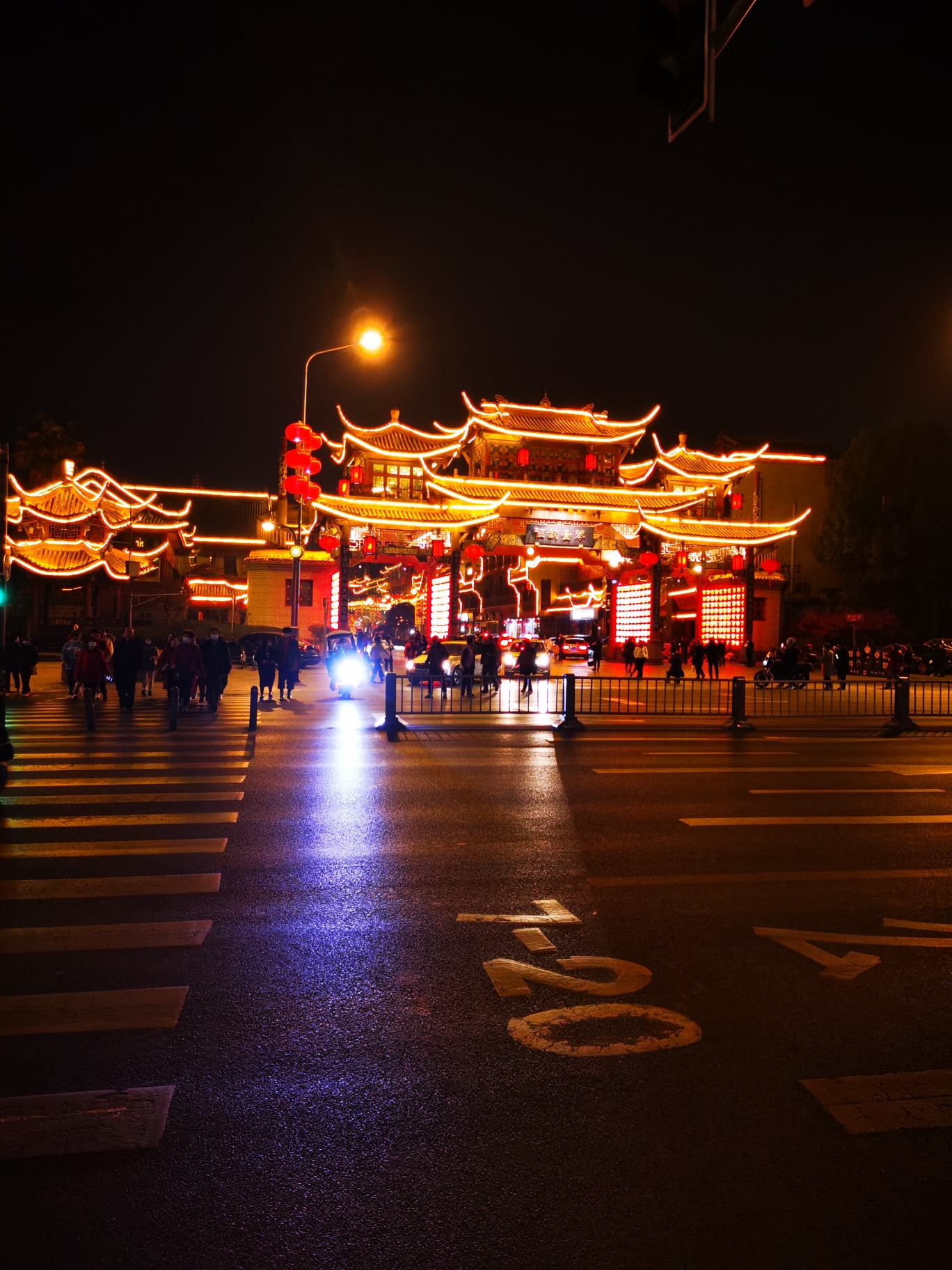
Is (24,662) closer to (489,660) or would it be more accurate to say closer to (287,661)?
(287,661)

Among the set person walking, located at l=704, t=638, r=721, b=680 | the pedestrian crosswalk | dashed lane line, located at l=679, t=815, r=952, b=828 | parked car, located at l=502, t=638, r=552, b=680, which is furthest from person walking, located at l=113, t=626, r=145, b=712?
person walking, located at l=704, t=638, r=721, b=680

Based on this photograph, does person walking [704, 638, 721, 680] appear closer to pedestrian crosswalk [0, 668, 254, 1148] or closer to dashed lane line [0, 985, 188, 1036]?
pedestrian crosswalk [0, 668, 254, 1148]

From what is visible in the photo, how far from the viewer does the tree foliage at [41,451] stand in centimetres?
4934

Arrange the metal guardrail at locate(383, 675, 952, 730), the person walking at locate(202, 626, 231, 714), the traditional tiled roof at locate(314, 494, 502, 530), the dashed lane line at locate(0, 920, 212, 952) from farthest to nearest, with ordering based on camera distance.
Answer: the traditional tiled roof at locate(314, 494, 502, 530)
the person walking at locate(202, 626, 231, 714)
the metal guardrail at locate(383, 675, 952, 730)
the dashed lane line at locate(0, 920, 212, 952)

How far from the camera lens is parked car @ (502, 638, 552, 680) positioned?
3089 centimetres

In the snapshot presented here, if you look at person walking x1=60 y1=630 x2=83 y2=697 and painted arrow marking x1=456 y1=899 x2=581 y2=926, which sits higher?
person walking x1=60 y1=630 x2=83 y2=697

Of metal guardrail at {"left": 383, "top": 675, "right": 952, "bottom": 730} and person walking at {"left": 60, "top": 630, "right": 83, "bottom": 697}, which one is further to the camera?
person walking at {"left": 60, "top": 630, "right": 83, "bottom": 697}

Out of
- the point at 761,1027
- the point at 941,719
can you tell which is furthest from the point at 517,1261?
the point at 941,719

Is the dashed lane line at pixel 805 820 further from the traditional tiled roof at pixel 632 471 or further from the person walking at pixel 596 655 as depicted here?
the traditional tiled roof at pixel 632 471

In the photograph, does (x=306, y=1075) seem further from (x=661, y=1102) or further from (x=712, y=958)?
(x=712, y=958)

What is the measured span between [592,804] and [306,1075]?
6.39 m

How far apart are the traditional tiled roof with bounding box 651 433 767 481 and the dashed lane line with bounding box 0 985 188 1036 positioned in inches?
1766

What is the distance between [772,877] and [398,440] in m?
44.6

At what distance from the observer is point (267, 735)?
1606 cm
